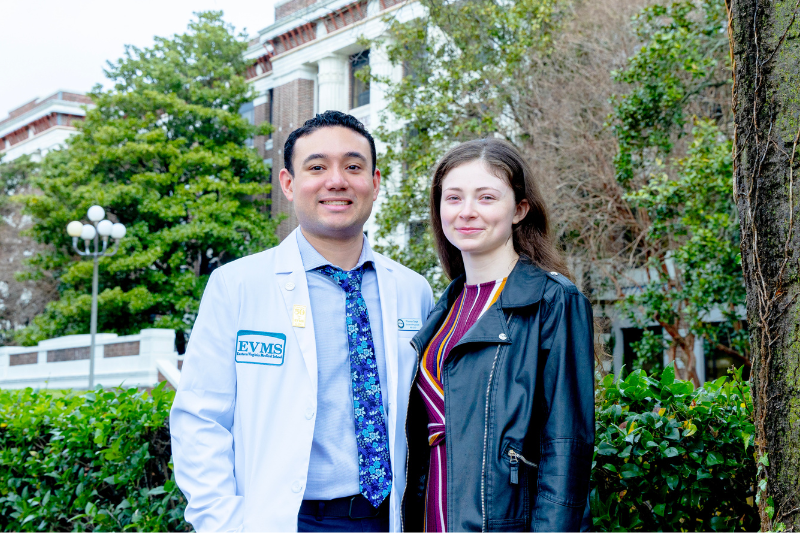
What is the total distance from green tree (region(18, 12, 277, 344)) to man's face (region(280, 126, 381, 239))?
861 inches

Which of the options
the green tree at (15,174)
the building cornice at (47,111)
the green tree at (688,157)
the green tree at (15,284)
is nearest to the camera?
the green tree at (688,157)

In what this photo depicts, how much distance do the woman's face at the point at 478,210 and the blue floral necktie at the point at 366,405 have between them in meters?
0.55

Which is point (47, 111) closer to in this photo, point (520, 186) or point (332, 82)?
point (332, 82)

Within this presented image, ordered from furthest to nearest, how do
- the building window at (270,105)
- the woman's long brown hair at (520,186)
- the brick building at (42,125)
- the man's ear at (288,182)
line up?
the brick building at (42,125), the building window at (270,105), the man's ear at (288,182), the woman's long brown hair at (520,186)

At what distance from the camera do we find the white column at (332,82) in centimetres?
2700

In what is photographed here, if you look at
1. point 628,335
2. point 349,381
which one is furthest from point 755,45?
point 628,335

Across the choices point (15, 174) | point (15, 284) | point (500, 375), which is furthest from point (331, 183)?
point (15, 174)

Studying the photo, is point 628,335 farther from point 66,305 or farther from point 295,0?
point 295,0

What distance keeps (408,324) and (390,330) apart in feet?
0.40

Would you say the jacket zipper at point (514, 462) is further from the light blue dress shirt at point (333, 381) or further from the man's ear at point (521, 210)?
the man's ear at point (521, 210)

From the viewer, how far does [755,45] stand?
277 centimetres

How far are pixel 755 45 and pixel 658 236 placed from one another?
9527 mm

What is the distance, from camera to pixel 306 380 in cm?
275

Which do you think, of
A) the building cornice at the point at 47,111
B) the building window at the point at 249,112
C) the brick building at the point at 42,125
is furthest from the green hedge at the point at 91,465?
the brick building at the point at 42,125
